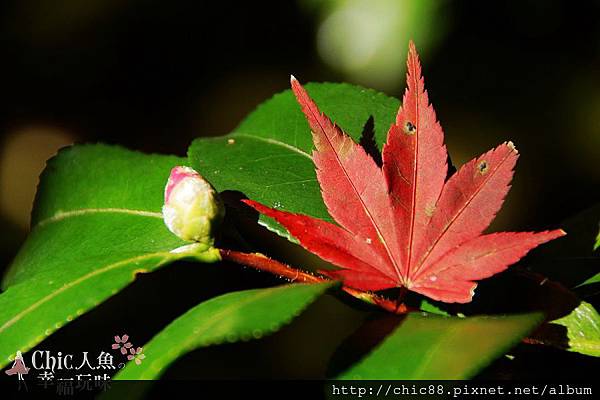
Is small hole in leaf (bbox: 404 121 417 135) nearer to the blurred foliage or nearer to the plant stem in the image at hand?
the plant stem

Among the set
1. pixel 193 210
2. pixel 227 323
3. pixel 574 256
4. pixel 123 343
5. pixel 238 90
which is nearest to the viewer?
pixel 227 323

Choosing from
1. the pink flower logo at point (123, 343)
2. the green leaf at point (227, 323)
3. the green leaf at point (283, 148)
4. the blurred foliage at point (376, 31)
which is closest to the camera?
the green leaf at point (227, 323)

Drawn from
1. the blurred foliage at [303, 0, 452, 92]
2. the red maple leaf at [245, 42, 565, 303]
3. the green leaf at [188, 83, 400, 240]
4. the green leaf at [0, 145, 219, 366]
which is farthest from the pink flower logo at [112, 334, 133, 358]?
the blurred foliage at [303, 0, 452, 92]

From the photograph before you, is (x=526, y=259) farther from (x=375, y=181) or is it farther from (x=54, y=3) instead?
(x=54, y=3)

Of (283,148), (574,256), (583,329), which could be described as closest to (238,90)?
(283,148)

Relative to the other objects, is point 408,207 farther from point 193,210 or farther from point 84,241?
point 84,241

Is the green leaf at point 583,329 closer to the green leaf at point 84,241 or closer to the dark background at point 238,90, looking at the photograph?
the green leaf at point 84,241

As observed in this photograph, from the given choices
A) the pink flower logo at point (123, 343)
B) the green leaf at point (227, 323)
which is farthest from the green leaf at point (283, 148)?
the pink flower logo at point (123, 343)
